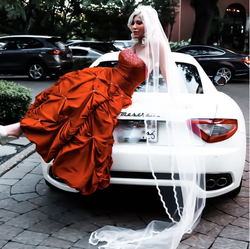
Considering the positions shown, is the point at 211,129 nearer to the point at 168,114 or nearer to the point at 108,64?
the point at 168,114

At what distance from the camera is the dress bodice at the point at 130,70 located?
3625 mm

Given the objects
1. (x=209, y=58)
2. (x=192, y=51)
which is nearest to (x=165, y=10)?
(x=192, y=51)

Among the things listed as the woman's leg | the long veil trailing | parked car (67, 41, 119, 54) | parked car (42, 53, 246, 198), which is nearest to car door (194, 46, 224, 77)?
parked car (67, 41, 119, 54)

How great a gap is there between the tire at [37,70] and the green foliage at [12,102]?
7999 mm

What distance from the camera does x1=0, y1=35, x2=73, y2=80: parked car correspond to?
1487 centimetres

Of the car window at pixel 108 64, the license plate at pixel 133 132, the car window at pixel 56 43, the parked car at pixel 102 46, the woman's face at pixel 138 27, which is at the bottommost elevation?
the parked car at pixel 102 46

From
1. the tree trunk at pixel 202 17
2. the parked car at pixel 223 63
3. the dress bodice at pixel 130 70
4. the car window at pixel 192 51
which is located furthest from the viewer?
the tree trunk at pixel 202 17

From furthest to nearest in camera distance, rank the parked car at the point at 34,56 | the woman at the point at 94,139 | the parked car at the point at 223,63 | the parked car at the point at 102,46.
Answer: the parked car at the point at 102,46, the parked car at the point at 223,63, the parked car at the point at 34,56, the woman at the point at 94,139

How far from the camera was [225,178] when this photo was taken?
3459mm

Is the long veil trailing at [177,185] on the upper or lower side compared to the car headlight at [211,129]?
lower

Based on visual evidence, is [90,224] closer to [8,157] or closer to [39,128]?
[39,128]

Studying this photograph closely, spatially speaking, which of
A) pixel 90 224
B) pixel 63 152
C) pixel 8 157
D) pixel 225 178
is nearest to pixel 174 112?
pixel 225 178

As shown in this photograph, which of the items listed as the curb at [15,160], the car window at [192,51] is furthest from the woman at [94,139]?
the car window at [192,51]

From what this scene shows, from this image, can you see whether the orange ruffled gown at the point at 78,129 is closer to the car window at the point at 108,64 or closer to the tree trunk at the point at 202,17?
the car window at the point at 108,64
